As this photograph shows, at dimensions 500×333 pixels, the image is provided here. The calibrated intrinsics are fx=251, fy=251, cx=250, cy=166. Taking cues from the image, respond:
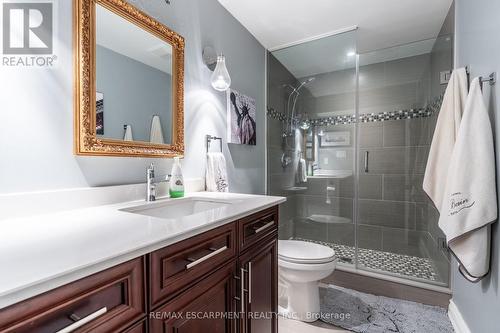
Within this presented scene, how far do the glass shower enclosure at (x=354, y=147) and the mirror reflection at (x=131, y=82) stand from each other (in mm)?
1446

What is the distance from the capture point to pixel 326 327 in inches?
65.8

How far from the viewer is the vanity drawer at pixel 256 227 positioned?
3.44 feet

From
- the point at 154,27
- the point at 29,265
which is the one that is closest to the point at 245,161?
the point at 154,27

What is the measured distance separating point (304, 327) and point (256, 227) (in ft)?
3.32

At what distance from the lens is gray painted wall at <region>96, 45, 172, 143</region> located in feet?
A: 3.73

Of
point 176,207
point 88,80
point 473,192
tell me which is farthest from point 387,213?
point 88,80

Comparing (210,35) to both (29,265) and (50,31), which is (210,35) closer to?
(50,31)

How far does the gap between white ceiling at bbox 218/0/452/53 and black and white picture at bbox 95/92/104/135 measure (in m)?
1.32

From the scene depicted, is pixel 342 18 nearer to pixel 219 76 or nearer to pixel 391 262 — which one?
pixel 219 76

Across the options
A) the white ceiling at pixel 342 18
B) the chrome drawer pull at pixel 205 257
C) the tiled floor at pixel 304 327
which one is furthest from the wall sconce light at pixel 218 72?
the tiled floor at pixel 304 327

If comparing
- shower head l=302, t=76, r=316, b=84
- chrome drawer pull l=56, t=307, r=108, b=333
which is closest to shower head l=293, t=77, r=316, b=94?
shower head l=302, t=76, r=316, b=84

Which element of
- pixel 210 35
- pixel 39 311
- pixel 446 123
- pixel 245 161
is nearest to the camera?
pixel 39 311

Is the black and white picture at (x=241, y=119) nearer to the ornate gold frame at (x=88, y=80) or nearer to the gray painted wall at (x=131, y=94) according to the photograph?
the gray painted wall at (x=131, y=94)

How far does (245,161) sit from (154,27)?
1258 mm
